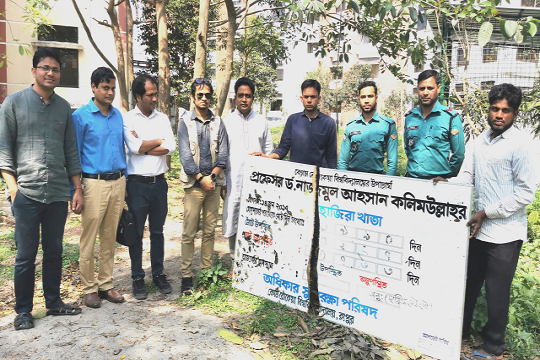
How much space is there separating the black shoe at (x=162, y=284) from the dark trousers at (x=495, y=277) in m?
2.79

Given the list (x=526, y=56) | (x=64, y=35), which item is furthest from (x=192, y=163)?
(x=64, y=35)

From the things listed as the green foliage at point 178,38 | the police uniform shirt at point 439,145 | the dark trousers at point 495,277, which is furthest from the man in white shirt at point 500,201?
the green foliage at point 178,38

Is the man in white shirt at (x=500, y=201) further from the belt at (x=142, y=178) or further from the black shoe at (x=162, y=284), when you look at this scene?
the black shoe at (x=162, y=284)

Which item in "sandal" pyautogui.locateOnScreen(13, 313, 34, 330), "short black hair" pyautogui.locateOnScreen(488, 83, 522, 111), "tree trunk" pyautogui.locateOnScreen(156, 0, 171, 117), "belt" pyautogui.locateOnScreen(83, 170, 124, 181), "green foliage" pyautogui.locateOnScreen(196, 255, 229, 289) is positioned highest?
"tree trunk" pyautogui.locateOnScreen(156, 0, 171, 117)

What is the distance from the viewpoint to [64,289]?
4344mm

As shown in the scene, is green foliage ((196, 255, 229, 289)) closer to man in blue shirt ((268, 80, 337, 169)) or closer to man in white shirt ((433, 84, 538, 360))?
man in blue shirt ((268, 80, 337, 169))

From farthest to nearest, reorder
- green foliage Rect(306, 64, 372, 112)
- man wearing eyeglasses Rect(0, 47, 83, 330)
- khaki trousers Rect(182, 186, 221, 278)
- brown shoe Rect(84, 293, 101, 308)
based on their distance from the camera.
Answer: green foliage Rect(306, 64, 372, 112)
khaki trousers Rect(182, 186, 221, 278)
brown shoe Rect(84, 293, 101, 308)
man wearing eyeglasses Rect(0, 47, 83, 330)

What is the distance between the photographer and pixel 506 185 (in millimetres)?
3004

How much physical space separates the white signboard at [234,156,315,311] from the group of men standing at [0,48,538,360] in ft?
1.53

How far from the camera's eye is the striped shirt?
9.57 ft

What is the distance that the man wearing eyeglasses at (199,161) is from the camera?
404cm

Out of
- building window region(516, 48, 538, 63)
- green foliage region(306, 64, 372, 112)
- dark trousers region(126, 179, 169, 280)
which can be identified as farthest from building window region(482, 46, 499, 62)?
green foliage region(306, 64, 372, 112)

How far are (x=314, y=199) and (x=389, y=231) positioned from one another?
0.69m

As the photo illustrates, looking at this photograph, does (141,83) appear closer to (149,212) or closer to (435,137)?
(149,212)
